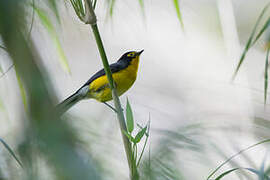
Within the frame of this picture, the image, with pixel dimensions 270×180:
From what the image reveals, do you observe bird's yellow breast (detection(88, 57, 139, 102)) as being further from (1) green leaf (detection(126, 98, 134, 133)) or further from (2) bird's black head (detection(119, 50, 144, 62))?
(1) green leaf (detection(126, 98, 134, 133))

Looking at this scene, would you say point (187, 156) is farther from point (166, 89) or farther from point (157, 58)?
point (157, 58)

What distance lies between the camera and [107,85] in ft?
12.5

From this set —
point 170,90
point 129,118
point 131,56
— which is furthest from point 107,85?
point 129,118

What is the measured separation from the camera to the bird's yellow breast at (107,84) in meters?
3.82

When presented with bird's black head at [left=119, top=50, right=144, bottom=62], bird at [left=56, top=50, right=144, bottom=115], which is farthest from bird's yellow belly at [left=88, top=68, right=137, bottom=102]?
bird's black head at [left=119, top=50, right=144, bottom=62]

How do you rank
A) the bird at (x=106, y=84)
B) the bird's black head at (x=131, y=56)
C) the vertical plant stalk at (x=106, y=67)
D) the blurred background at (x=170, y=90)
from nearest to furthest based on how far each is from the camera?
the vertical plant stalk at (x=106, y=67) → the blurred background at (x=170, y=90) → the bird at (x=106, y=84) → the bird's black head at (x=131, y=56)

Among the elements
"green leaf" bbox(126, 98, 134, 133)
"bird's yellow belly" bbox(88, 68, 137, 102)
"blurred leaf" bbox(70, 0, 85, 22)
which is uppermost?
"blurred leaf" bbox(70, 0, 85, 22)

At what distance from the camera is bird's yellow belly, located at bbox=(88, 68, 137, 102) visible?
12.5 ft

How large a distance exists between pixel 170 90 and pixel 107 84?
7.07ft

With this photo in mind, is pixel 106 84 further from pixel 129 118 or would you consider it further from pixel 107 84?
pixel 129 118

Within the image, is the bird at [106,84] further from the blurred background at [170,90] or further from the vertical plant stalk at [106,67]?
the vertical plant stalk at [106,67]

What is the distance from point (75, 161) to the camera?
1424 millimetres

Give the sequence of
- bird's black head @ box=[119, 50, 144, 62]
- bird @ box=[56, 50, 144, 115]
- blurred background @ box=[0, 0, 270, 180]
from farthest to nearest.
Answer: bird's black head @ box=[119, 50, 144, 62], bird @ box=[56, 50, 144, 115], blurred background @ box=[0, 0, 270, 180]

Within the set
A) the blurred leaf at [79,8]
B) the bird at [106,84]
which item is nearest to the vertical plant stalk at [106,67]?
the blurred leaf at [79,8]
